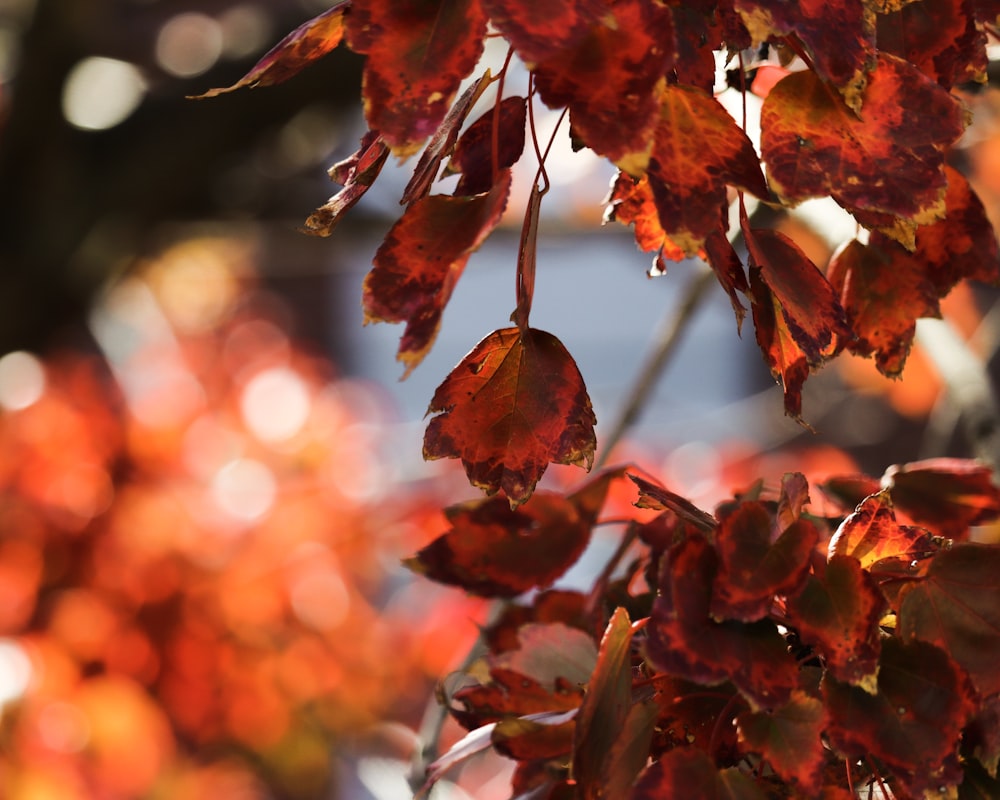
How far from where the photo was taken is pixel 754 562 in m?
0.36

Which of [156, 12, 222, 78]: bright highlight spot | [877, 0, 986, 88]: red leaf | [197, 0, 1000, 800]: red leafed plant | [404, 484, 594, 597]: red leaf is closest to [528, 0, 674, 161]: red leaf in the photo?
[197, 0, 1000, 800]: red leafed plant

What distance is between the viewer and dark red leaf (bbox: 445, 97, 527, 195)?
0.40 metres

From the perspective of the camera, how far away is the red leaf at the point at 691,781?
337 millimetres

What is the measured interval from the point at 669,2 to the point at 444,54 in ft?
0.23

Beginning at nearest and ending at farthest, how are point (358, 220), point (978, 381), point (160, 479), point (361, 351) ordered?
point (978, 381) < point (358, 220) < point (160, 479) < point (361, 351)

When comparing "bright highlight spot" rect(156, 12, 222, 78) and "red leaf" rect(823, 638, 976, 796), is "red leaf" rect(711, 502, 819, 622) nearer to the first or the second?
"red leaf" rect(823, 638, 976, 796)

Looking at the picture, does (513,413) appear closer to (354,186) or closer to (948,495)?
(354,186)

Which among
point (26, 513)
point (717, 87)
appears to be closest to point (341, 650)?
point (26, 513)

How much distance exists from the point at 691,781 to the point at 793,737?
4cm

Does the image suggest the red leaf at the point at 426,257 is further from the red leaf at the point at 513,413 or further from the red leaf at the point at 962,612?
the red leaf at the point at 962,612

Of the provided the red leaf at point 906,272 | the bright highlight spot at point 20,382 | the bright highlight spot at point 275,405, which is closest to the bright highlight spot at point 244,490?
the bright highlight spot at point 275,405

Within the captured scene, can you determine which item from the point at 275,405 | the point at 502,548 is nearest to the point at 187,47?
the point at 275,405

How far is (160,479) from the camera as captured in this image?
2.46m

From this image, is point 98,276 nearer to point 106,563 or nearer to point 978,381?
point 106,563
